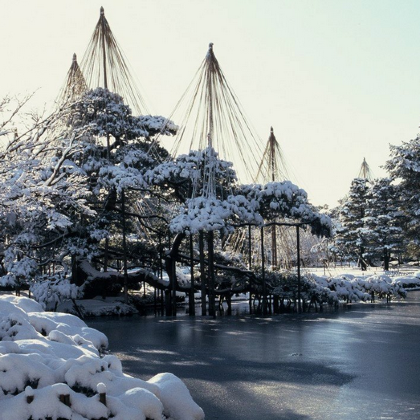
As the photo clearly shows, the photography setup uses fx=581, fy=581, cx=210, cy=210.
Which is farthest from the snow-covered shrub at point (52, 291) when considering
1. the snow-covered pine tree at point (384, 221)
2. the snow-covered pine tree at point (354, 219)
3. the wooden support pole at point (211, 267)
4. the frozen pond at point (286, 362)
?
the snow-covered pine tree at point (354, 219)

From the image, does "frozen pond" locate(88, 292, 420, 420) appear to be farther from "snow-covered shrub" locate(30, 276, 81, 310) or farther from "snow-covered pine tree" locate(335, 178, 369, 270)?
"snow-covered pine tree" locate(335, 178, 369, 270)

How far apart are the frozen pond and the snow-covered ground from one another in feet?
2.94

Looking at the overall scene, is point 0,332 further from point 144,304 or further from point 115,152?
point 144,304

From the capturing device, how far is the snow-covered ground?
4844mm

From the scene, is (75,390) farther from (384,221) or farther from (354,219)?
(354,219)

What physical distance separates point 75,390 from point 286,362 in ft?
16.0

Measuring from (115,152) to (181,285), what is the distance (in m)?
5.99

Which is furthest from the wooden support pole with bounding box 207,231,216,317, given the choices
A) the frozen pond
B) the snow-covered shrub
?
the snow-covered shrub

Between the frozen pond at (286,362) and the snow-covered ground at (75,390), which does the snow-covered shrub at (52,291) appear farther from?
the snow-covered ground at (75,390)

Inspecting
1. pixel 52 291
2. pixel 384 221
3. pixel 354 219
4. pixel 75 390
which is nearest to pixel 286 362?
pixel 75 390

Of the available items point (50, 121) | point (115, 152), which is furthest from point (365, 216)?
point (50, 121)

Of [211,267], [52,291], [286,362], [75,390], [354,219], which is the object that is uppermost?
[354,219]

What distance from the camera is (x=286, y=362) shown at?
9367 mm

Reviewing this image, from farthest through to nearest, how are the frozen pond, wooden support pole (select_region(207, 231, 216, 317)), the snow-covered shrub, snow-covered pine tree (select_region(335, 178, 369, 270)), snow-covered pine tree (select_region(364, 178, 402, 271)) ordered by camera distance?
1. snow-covered pine tree (select_region(335, 178, 369, 270))
2. snow-covered pine tree (select_region(364, 178, 402, 271))
3. the snow-covered shrub
4. wooden support pole (select_region(207, 231, 216, 317))
5. the frozen pond
